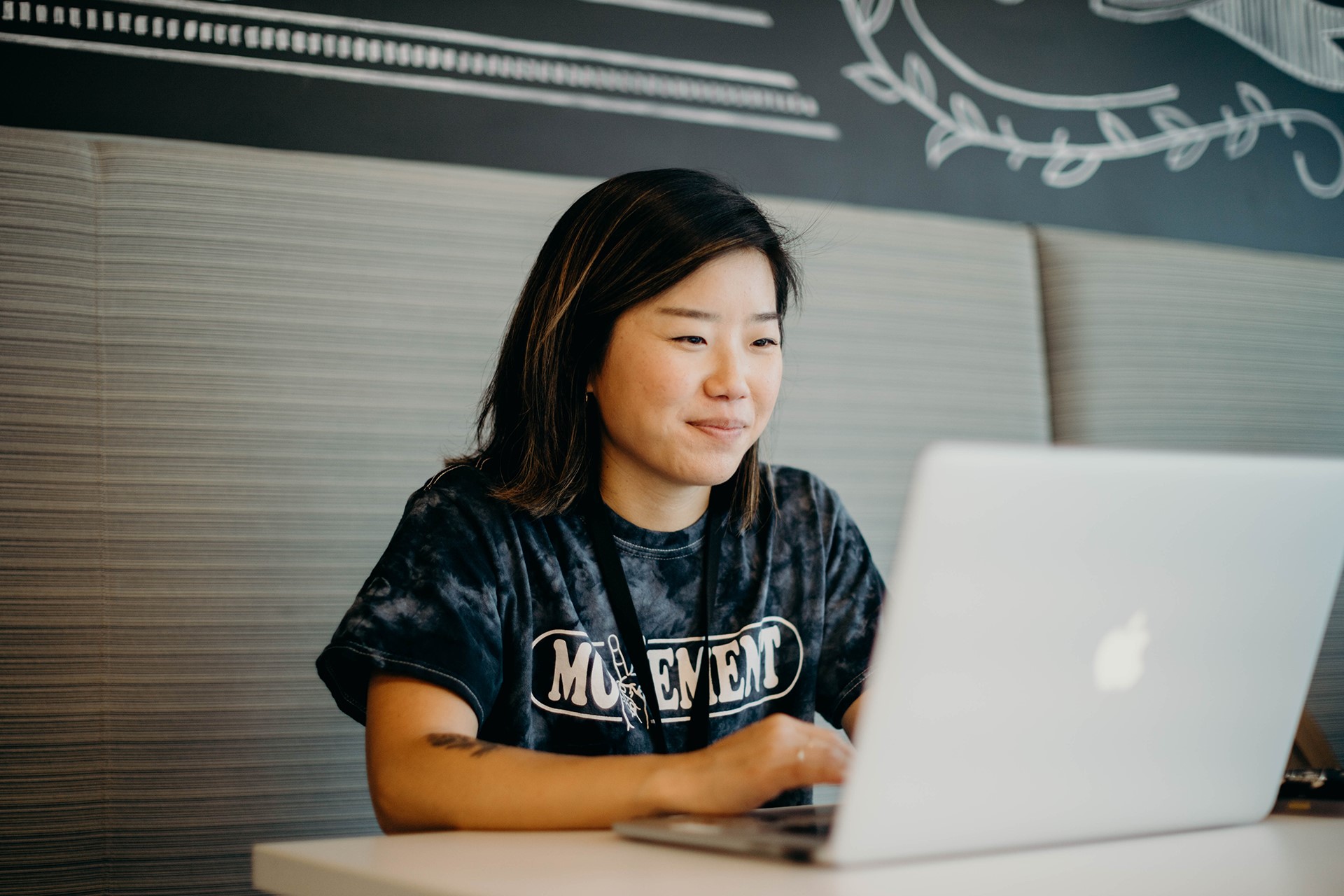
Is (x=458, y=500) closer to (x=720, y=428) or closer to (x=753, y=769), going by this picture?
(x=720, y=428)

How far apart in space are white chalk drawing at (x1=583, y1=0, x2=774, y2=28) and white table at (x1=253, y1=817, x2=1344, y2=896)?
1424mm

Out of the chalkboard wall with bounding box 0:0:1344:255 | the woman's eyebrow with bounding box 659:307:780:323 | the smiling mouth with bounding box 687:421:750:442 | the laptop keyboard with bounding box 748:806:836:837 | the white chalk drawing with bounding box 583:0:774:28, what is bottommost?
the laptop keyboard with bounding box 748:806:836:837

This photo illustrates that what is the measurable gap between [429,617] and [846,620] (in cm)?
50

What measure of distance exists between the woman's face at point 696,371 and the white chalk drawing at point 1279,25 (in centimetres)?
141

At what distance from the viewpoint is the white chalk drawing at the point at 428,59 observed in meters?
1.54

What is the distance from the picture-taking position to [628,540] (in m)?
1.24

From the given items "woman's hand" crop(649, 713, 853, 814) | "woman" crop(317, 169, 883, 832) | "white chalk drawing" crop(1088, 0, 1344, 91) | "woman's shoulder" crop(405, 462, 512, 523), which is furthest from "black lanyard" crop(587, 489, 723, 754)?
"white chalk drawing" crop(1088, 0, 1344, 91)

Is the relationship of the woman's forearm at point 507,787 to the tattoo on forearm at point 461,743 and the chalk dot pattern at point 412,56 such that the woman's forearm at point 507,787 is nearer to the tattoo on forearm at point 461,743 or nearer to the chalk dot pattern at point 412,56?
the tattoo on forearm at point 461,743

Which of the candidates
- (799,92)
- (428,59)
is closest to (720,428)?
(428,59)

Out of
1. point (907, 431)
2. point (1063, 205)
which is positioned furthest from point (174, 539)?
point (1063, 205)

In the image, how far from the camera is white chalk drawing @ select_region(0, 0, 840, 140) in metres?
1.54

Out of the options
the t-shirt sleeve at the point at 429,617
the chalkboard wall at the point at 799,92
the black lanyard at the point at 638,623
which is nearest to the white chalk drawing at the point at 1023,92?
the chalkboard wall at the point at 799,92

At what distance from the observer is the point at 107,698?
1371mm

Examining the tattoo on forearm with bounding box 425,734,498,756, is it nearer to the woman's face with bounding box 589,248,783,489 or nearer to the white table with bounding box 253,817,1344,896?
the white table with bounding box 253,817,1344,896
